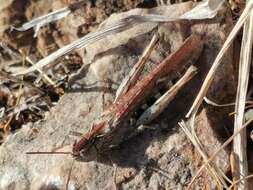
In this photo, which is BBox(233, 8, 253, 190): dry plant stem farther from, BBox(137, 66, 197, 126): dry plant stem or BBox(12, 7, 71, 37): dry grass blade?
BBox(12, 7, 71, 37): dry grass blade

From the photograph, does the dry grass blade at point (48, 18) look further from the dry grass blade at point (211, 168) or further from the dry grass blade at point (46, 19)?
the dry grass blade at point (211, 168)

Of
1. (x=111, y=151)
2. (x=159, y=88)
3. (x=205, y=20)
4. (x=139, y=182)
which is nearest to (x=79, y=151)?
(x=111, y=151)

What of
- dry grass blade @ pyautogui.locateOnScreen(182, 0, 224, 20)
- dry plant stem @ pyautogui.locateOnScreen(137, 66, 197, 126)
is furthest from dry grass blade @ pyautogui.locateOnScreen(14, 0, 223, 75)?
dry plant stem @ pyautogui.locateOnScreen(137, 66, 197, 126)

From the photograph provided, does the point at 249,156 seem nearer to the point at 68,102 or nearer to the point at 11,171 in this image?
the point at 68,102

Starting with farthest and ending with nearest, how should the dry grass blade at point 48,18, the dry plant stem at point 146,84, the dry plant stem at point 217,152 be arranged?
the dry grass blade at point 48,18
the dry plant stem at point 146,84
the dry plant stem at point 217,152

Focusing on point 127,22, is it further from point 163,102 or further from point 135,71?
point 163,102

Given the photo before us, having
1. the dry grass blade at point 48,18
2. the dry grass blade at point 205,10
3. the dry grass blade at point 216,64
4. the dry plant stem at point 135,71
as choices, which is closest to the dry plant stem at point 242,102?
the dry grass blade at point 216,64
